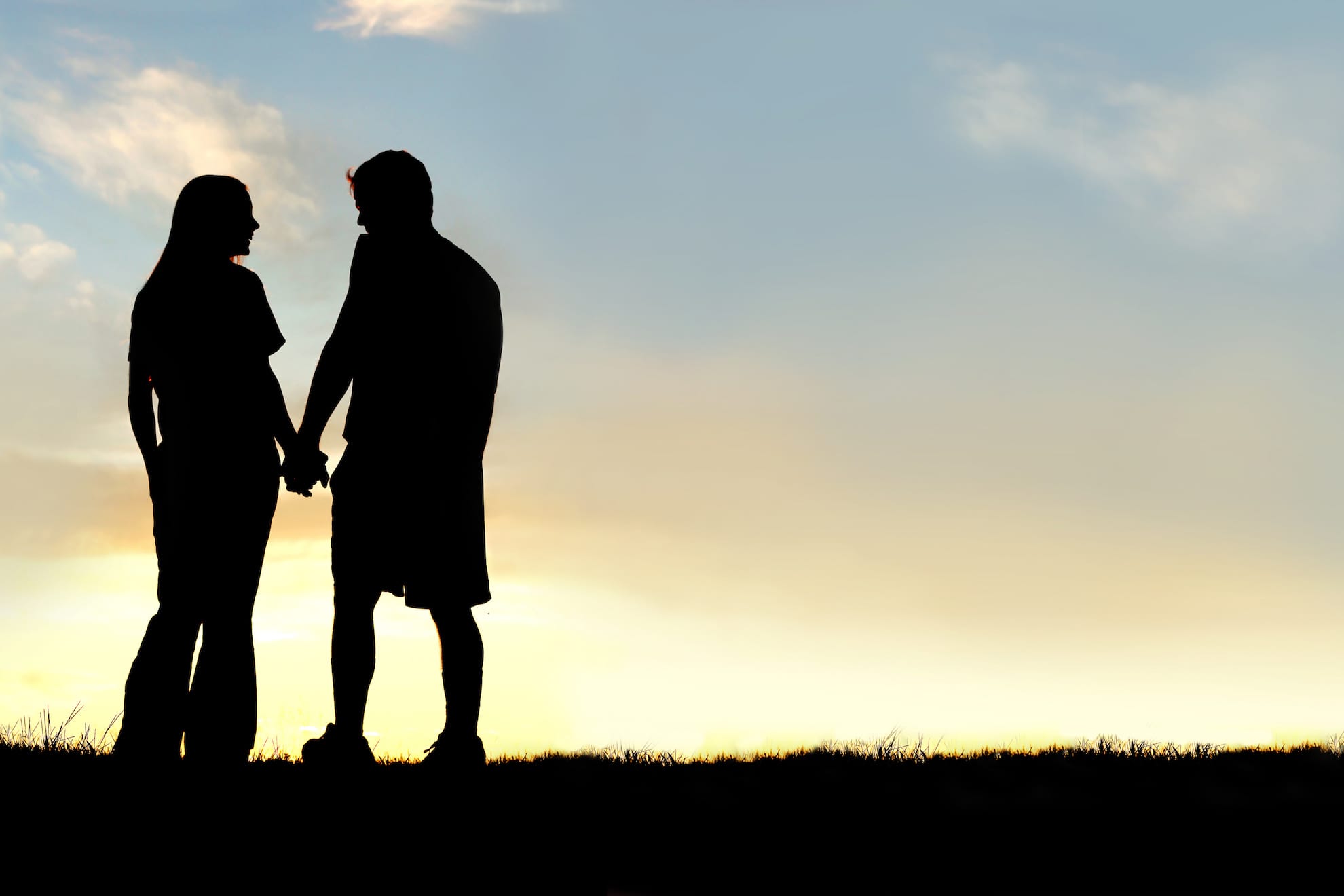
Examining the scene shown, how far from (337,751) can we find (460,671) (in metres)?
0.70

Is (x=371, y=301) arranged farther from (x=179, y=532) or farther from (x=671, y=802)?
(x=671, y=802)

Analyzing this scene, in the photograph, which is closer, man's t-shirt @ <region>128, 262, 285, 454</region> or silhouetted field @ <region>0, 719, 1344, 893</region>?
silhouetted field @ <region>0, 719, 1344, 893</region>

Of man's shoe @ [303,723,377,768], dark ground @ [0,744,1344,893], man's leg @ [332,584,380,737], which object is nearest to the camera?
dark ground @ [0,744,1344,893]

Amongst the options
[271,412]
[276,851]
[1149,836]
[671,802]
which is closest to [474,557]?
[271,412]

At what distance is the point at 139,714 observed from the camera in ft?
19.5

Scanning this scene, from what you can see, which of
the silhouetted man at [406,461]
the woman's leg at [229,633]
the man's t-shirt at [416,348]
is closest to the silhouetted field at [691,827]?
the woman's leg at [229,633]

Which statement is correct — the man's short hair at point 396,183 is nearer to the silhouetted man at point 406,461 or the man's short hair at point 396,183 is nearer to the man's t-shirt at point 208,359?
the silhouetted man at point 406,461

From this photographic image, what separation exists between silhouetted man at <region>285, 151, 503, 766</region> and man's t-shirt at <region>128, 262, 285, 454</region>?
312mm

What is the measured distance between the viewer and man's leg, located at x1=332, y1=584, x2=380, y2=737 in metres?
5.97

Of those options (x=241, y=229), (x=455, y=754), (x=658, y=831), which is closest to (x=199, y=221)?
(x=241, y=229)

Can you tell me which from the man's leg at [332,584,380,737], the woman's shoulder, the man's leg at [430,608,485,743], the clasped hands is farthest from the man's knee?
the woman's shoulder

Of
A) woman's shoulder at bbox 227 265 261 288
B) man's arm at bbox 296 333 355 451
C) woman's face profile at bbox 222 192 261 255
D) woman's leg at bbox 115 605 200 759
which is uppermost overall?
woman's face profile at bbox 222 192 261 255

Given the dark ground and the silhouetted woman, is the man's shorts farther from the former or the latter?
the dark ground

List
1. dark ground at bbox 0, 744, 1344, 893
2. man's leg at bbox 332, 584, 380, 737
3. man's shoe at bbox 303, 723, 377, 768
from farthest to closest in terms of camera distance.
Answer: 1. man's leg at bbox 332, 584, 380, 737
2. man's shoe at bbox 303, 723, 377, 768
3. dark ground at bbox 0, 744, 1344, 893
